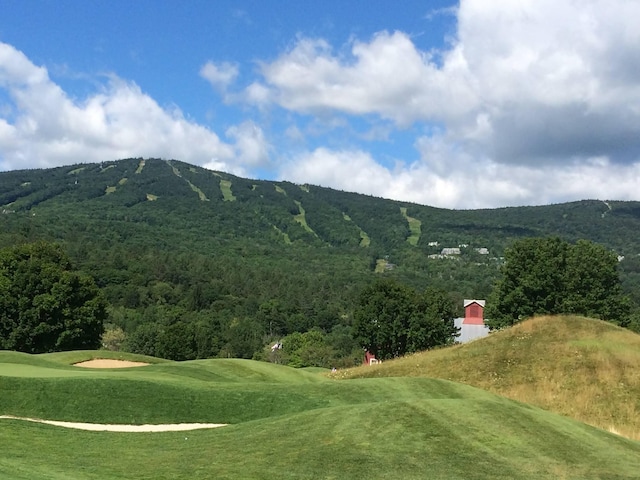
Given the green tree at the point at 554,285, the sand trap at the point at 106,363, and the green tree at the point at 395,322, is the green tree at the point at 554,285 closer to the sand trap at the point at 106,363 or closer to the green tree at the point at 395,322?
the green tree at the point at 395,322

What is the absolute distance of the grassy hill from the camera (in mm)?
13438

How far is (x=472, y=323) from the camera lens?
3937 inches

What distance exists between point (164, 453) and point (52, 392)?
31.0 ft

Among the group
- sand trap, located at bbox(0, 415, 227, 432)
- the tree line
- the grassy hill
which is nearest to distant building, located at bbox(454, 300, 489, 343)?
the tree line

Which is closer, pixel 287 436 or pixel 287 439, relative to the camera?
pixel 287 439

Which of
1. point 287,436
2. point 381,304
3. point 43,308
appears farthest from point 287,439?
point 381,304

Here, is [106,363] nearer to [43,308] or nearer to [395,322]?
[43,308]

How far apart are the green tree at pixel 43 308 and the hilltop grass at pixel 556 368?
3092cm

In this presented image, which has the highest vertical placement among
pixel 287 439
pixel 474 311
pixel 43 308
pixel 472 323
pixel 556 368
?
pixel 474 311

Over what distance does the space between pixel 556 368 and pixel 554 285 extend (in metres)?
32.8

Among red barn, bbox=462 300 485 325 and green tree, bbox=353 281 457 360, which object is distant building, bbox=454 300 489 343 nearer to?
red barn, bbox=462 300 485 325

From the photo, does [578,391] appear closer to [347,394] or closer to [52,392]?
[347,394]

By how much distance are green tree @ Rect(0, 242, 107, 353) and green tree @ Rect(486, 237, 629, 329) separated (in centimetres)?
4408

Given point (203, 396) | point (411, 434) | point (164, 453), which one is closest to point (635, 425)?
point (411, 434)
